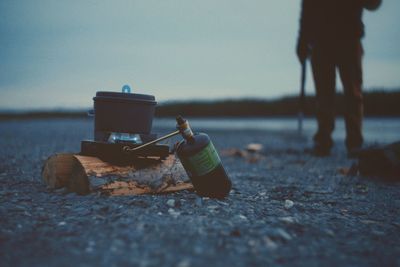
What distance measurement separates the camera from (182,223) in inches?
127

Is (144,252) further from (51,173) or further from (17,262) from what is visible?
(51,173)

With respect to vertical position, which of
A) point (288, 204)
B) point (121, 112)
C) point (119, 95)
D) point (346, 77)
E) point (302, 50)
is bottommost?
point (288, 204)

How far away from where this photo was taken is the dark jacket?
8438 millimetres

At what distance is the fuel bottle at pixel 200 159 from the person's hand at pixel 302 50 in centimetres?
687

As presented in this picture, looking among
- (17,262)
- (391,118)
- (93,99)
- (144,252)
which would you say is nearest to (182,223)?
(144,252)

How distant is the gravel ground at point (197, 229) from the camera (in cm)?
256

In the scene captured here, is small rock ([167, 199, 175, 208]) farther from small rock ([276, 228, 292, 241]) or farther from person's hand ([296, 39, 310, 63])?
person's hand ([296, 39, 310, 63])

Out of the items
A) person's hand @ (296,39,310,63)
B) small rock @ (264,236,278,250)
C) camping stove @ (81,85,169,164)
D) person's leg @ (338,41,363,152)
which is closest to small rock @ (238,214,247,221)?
small rock @ (264,236,278,250)

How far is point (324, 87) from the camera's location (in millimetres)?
9227

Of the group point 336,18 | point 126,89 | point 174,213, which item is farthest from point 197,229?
point 336,18

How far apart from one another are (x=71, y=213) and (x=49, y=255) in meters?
1.07

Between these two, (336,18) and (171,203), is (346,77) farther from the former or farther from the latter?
(171,203)

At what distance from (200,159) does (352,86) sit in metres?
6.26

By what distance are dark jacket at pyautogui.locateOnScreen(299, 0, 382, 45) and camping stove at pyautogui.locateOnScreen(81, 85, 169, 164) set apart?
6.10m
